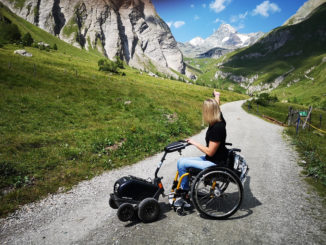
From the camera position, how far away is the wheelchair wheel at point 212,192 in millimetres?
4840

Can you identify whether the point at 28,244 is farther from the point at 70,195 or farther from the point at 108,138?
the point at 108,138

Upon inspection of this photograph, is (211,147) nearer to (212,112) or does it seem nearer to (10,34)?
(212,112)

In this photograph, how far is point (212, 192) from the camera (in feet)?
16.7

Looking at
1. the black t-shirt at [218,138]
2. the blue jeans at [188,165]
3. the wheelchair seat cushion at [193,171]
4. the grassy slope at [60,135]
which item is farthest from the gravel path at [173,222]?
the black t-shirt at [218,138]

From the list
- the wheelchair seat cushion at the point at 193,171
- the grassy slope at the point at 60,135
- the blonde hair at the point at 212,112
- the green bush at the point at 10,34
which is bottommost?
the grassy slope at the point at 60,135

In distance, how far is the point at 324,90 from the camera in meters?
172

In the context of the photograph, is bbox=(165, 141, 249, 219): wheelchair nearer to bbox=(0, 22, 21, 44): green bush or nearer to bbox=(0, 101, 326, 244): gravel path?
bbox=(0, 101, 326, 244): gravel path

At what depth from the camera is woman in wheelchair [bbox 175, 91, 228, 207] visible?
4.91 meters

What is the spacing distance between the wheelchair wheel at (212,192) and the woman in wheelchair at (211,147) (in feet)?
0.91

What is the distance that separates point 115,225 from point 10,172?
17.3ft

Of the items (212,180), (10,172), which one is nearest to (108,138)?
(10,172)

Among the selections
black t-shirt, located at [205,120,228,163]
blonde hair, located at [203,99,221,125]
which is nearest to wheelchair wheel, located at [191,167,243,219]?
black t-shirt, located at [205,120,228,163]

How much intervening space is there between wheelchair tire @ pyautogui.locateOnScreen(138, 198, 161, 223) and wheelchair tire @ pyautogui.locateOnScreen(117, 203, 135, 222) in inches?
8.7

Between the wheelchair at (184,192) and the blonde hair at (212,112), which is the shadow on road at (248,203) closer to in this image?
the wheelchair at (184,192)
